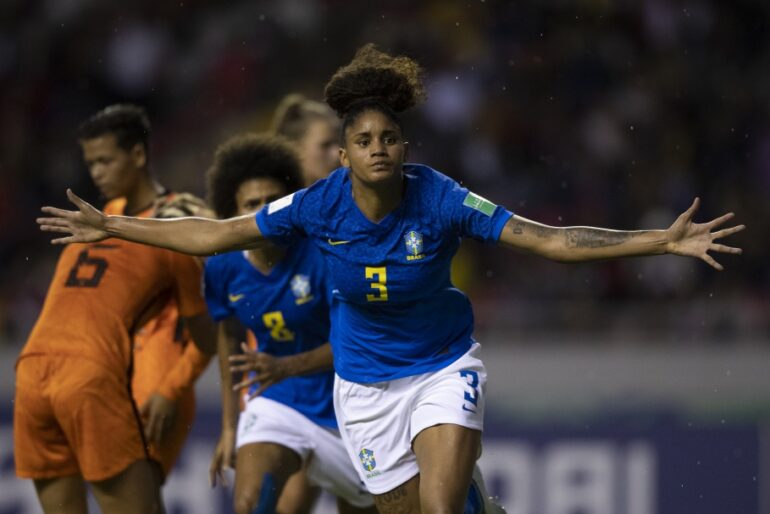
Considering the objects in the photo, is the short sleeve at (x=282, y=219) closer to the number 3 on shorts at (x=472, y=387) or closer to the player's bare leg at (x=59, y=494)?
the number 3 on shorts at (x=472, y=387)

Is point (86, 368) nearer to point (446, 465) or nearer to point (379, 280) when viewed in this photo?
point (379, 280)

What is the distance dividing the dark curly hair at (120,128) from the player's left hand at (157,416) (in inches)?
48.5

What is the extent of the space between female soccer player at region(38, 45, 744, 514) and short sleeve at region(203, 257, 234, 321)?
0.95 m

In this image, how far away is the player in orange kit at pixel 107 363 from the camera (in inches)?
232

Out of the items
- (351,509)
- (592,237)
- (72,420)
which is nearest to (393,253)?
(592,237)

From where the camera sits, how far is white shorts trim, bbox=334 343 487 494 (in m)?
5.18

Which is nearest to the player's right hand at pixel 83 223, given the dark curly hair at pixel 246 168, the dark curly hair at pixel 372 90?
the dark curly hair at pixel 372 90

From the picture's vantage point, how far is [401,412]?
5344 millimetres

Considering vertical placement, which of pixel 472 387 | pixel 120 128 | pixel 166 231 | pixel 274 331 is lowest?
pixel 472 387

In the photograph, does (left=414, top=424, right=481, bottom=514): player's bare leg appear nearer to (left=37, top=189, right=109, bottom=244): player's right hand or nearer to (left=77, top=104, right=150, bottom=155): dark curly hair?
(left=37, top=189, right=109, bottom=244): player's right hand

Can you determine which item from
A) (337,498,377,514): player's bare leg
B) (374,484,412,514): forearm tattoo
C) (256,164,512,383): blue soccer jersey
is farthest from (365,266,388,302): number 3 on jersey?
(337,498,377,514): player's bare leg

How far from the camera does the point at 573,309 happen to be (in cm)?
1024

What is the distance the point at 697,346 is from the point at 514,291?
1894 millimetres

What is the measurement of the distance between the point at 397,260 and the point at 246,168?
147 cm
